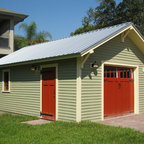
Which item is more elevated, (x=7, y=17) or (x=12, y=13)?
(x=12, y=13)

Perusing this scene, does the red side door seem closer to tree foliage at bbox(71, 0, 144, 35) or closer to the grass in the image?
the grass

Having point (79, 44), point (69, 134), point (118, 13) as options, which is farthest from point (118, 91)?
point (118, 13)

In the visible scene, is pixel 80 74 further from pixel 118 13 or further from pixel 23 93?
pixel 118 13

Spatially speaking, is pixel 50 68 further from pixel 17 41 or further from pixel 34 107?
pixel 17 41

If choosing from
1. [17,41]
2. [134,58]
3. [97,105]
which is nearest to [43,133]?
[97,105]

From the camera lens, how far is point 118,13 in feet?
96.0

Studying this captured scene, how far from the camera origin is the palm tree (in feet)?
81.5

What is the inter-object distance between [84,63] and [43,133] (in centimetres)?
303

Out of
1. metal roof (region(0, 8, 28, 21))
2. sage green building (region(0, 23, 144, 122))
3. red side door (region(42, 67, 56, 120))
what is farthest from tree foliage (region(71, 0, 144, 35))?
red side door (region(42, 67, 56, 120))

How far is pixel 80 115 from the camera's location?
27.5ft

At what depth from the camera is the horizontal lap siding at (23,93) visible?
10.5 metres

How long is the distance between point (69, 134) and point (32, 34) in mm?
19776

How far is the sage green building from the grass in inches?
36.7

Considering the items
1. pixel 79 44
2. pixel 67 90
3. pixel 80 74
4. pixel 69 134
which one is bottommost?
pixel 69 134
